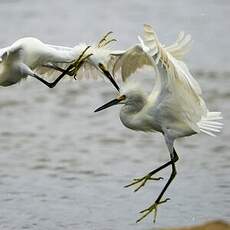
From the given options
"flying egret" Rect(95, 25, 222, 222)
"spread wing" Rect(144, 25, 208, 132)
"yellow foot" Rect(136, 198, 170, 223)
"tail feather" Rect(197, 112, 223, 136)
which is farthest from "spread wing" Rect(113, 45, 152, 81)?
"yellow foot" Rect(136, 198, 170, 223)

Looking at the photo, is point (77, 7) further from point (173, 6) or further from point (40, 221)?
point (40, 221)

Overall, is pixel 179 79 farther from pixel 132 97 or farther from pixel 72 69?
pixel 72 69

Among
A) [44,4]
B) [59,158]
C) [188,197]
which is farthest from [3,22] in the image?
[188,197]

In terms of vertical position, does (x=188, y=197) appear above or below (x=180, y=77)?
below

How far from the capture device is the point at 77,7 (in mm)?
18359

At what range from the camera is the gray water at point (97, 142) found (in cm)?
1001

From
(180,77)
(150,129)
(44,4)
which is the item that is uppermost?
(180,77)

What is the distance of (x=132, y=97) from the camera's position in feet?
27.8

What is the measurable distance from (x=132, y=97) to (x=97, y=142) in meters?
4.32

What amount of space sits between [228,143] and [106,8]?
20.4 ft

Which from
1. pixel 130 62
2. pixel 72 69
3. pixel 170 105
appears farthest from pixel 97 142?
pixel 170 105

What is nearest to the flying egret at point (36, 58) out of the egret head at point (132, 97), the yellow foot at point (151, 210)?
the egret head at point (132, 97)

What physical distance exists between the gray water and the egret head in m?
1.38

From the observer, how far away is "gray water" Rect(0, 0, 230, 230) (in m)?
10.0
